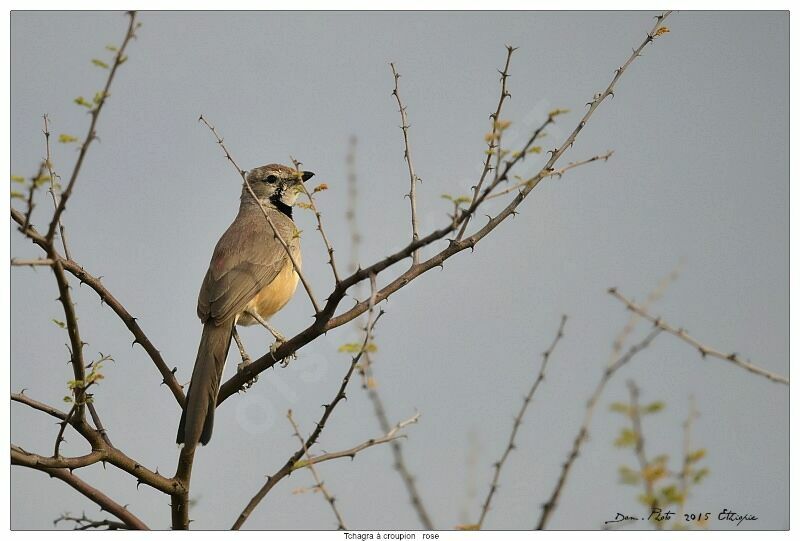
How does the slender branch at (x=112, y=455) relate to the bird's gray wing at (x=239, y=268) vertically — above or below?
below

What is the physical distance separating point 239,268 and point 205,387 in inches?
57.2

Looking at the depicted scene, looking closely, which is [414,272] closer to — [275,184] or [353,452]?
[353,452]

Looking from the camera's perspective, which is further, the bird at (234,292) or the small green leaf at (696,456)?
the bird at (234,292)

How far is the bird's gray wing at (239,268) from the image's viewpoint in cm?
689

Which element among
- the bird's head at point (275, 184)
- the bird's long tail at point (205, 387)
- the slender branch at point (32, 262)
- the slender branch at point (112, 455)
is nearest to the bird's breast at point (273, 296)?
the bird's long tail at point (205, 387)

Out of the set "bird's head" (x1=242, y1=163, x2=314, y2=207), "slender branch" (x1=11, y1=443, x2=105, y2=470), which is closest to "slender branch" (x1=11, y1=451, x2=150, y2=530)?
"slender branch" (x1=11, y1=443, x2=105, y2=470)

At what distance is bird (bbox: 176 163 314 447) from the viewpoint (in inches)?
232

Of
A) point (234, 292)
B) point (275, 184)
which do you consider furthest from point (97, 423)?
point (275, 184)

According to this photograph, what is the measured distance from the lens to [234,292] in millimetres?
7000

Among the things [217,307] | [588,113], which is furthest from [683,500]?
[217,307]

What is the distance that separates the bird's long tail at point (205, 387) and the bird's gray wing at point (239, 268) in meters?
0.14

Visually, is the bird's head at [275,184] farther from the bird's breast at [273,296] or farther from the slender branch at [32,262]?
the slender branch at [32,262]

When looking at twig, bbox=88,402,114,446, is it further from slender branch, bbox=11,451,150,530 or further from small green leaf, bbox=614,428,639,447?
small green leaf, bbox=614,428,639,447

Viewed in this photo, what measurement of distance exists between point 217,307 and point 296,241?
1115 millimetres
